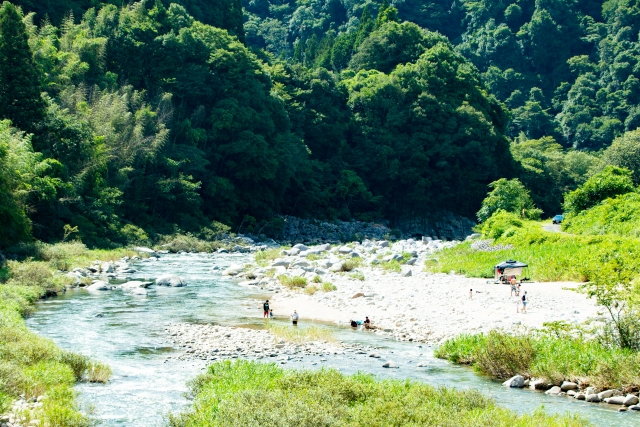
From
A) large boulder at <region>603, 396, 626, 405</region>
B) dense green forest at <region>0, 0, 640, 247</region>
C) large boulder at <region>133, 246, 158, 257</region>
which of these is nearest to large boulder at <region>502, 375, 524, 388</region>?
large boulder at <region>603, 396, 626, 405</region>

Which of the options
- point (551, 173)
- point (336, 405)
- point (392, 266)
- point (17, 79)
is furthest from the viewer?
point (551, 173)

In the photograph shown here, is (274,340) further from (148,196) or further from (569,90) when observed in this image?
(569,90)

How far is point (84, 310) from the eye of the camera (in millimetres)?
24750

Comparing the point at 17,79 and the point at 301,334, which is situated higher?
the point at 17,79

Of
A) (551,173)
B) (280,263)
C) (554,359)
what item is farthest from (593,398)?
(551,173)

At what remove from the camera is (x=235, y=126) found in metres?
61.2

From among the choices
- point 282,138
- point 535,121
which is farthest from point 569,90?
point 282,138

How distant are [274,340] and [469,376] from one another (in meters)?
5.69

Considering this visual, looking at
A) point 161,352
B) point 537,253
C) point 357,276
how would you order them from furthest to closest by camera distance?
point 357,276 < point 537,253 < point 161,352

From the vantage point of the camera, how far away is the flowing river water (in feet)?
46.1

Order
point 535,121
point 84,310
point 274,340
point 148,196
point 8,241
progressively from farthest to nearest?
point 535,121 < point 148,196 < point 8,241 < point 84,310 < point 274,340

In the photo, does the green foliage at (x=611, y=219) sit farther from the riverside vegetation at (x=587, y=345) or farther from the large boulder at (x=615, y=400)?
the large boulder at (x=615, y=400)

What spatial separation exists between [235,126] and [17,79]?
69.9 ft

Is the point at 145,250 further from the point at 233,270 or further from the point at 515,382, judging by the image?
the point at 515,382
